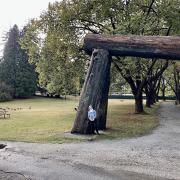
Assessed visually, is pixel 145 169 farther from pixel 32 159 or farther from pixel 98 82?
pixel 98 82

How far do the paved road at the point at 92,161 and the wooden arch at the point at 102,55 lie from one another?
7.14 feet

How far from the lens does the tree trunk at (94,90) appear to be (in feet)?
47.0

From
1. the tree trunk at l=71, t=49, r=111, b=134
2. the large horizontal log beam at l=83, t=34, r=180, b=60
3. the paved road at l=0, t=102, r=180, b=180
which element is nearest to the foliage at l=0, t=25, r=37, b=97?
the large horizontal log beam at l=83, t=34, r=180, b=60

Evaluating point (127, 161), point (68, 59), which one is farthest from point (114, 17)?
point (127, 161)

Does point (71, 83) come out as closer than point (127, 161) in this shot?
No

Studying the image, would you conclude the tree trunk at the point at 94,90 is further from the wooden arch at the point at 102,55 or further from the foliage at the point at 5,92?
the foliage at the point at 5,92

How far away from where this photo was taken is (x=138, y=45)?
46.4 feet

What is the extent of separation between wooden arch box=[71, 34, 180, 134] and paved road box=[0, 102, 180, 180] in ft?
7.14

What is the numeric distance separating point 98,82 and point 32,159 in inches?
246

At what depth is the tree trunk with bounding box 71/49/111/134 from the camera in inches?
564

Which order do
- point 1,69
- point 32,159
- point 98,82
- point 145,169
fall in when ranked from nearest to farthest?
1. point 145,169
2. point 32,159
3. point 98,82
4. point 1,69

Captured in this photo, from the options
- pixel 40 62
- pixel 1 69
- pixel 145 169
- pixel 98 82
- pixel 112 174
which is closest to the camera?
pixel 112 174

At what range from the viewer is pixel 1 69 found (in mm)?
60500

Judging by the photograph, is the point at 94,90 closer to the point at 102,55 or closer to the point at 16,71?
the point at 102,55
